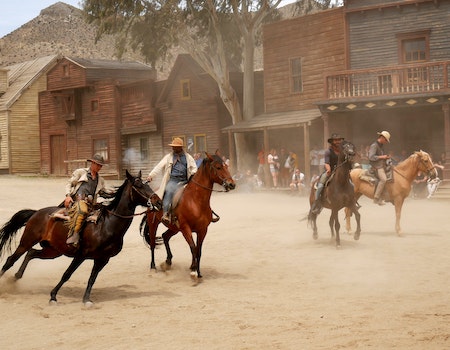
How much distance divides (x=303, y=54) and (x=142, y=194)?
23.7 m

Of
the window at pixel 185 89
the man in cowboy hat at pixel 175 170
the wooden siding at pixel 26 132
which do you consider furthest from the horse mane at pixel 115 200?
the wooden siding at pixel 26 132

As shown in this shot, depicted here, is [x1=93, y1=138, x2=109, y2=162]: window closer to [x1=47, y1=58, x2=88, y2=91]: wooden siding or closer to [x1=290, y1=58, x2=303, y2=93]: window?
[x1=47, y1=58, x2=88, y2=91]: wooden siding

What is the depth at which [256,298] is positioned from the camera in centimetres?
909

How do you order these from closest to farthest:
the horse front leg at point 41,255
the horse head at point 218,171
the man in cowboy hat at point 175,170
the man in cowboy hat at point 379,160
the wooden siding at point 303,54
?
the horse front leg at point 41,255 → the horse head at point 218,171 → the man in cowboy hat at point 175,170 → the man in cowboy hat at point 379,160 → the wooden siding at point 303,54

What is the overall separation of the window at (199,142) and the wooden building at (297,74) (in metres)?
3.37

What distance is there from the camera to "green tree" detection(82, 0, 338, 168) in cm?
3088

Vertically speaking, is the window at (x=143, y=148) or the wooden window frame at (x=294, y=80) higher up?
the wooden window frame at (x=294, y=80)

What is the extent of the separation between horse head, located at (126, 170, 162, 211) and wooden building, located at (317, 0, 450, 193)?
17895mm

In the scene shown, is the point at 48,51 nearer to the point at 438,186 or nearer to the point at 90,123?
the point at 90,123

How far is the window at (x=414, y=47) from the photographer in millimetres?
28188

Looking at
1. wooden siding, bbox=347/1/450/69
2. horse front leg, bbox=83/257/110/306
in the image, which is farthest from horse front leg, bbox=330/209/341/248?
wooden siding, bbox=347/1/450/69

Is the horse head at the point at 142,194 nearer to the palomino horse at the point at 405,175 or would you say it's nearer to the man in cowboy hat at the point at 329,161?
the man in cowboy hat at the point at 329,161

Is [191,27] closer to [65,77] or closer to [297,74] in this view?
[297,74]

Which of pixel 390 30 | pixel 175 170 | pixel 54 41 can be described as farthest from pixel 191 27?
pixel 54 41
